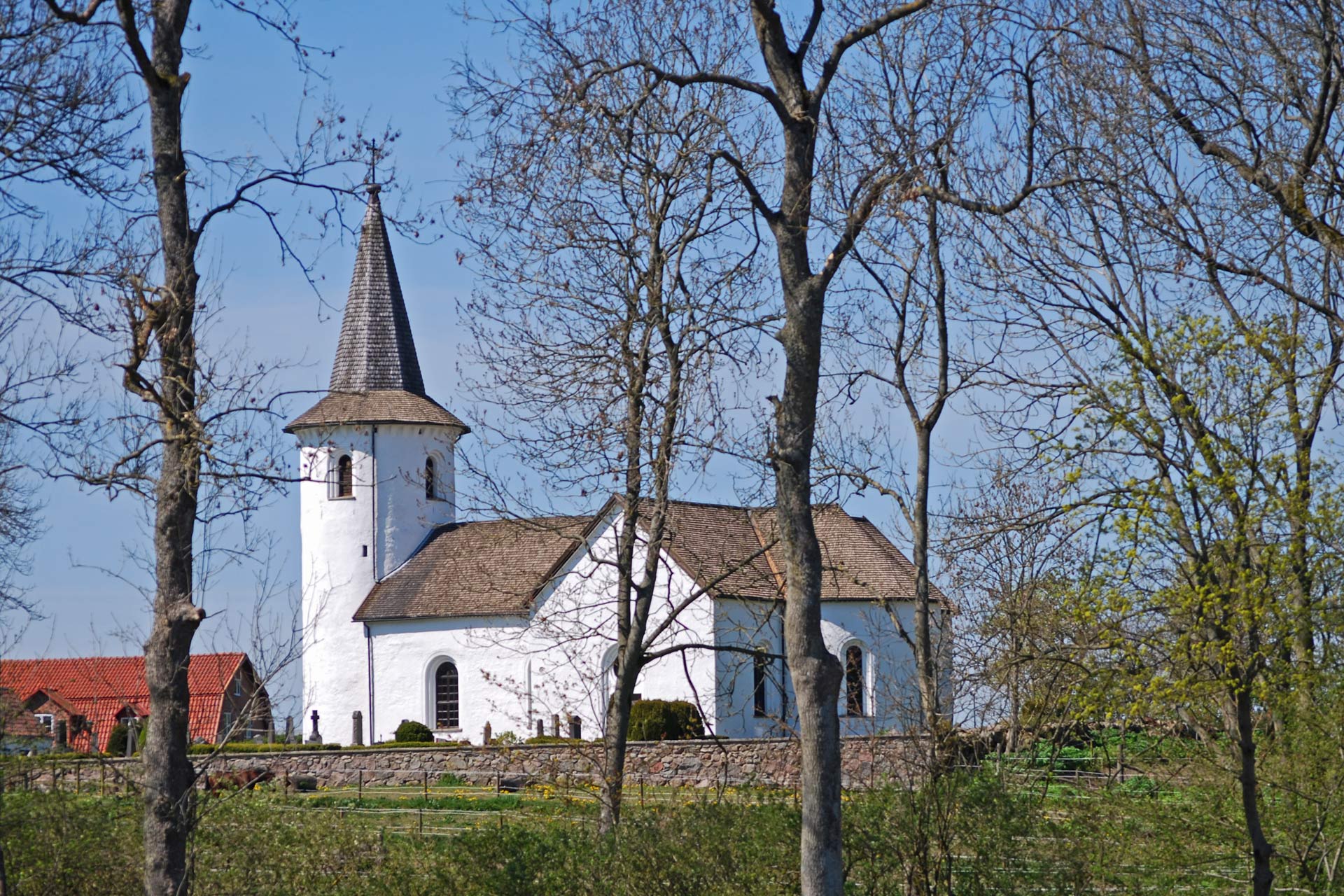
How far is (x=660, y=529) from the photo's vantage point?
1405 centimetres

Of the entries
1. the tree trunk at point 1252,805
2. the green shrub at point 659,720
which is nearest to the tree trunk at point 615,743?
the tree trunk at point 1252,805

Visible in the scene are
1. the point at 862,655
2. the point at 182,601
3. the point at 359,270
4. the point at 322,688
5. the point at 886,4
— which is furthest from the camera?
the point at 359,270

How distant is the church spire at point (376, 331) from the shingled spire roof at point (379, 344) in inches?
0.8

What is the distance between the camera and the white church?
38.0m

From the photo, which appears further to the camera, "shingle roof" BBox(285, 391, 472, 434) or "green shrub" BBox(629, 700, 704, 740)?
"shingle roof" BBox(285, 391, 472, 434)

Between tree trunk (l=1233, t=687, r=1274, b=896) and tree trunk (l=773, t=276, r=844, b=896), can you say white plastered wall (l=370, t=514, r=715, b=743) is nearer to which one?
tree trunk (l=1233, t=687, r=1274, b=896)

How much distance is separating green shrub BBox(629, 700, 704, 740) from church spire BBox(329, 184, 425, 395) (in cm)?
1619

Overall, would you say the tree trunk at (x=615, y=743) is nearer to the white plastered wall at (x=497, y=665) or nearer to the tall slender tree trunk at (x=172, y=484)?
the tall slender tree trunk at (x=172, y=484)

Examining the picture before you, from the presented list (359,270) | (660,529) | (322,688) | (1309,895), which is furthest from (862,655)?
(1309,895)

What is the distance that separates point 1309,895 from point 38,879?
9358 mm

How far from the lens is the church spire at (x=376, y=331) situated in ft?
152

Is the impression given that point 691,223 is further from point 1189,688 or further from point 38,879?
point 38,879

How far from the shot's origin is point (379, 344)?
46656mm

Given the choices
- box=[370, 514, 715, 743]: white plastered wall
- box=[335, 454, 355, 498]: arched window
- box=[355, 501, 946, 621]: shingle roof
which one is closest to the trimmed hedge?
box=[370, 514, 715, 743]: white plastered wall
